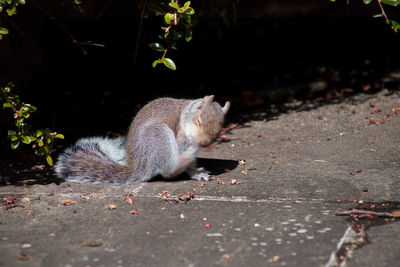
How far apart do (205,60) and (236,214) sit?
4748mm

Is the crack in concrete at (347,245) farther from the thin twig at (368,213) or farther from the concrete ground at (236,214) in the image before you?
the thin twig at (368,213)

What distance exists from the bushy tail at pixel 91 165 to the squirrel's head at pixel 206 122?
65 centimetres

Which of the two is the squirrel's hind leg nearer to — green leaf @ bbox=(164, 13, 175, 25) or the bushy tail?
the bushy tail

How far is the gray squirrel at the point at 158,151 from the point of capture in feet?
12.6

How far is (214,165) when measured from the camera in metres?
4.30

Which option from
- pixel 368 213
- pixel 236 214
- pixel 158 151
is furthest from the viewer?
pixel 158 151

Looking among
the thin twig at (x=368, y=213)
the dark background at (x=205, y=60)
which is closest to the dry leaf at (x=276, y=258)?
the thin twig at (x=368, y=213)

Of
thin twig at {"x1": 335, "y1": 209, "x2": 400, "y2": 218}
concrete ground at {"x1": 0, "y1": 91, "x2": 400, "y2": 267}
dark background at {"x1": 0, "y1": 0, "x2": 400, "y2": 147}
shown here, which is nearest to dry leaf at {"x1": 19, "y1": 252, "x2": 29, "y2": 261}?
concrete ground at {"x1": 0, "y1": 91, "x2": 400, "y2": 267}

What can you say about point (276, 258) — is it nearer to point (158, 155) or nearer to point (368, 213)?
point (368, 213)

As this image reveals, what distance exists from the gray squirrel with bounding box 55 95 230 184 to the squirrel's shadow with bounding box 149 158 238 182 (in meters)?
0.13

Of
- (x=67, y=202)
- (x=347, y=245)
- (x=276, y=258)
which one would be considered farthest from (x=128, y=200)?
(x=347, y=245)

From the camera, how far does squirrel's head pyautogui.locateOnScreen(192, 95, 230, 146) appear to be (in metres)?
3.85

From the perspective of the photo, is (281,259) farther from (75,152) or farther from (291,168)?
→ (75,152)

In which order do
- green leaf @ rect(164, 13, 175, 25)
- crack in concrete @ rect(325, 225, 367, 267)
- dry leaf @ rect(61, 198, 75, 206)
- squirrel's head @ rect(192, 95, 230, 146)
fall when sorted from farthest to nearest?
squirrel's head @ rect(192, 95, 230, 146)
green leaf @ rect(164, 13, 175, 25)
dry leaf @ rect(61, 198, 75, 206)
crack in concrete @ rect(325, 225, 367, 267)
